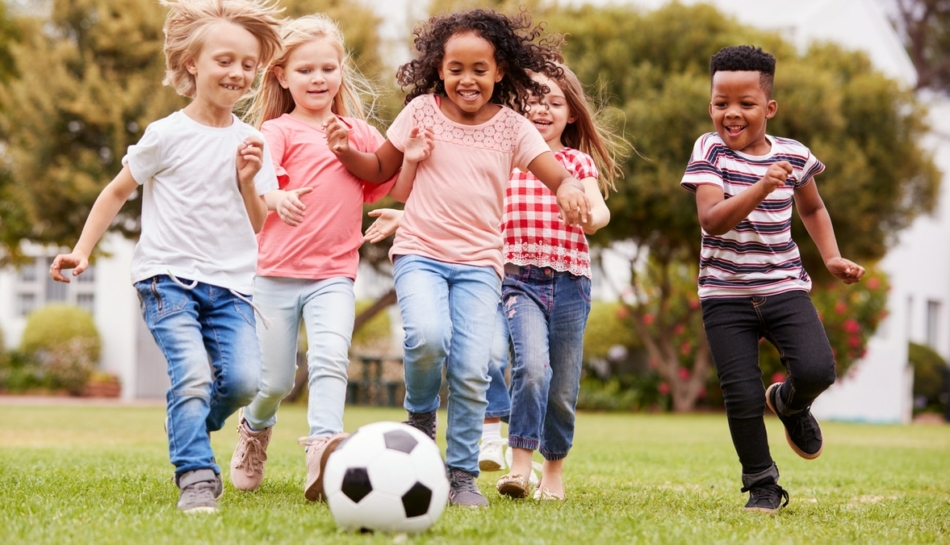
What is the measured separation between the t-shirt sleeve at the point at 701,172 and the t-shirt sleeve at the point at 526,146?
2.01 ft

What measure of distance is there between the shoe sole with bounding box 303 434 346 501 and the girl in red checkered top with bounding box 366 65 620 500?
936 millimetres

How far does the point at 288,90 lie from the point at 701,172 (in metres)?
1.98

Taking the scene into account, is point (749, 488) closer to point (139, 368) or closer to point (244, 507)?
point (244, 507)

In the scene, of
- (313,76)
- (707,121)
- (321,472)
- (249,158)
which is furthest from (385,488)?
(707,121)

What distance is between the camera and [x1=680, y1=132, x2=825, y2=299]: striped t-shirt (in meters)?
4.79

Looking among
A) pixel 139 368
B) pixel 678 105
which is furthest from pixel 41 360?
pixel 678 105

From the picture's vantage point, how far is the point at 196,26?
174 inches

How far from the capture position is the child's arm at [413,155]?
4.64 metres

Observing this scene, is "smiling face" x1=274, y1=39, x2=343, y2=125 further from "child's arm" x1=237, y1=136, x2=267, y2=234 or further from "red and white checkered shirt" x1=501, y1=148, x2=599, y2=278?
"red and white checkered shirt" x1=501, y1=148, x2=599, y2=278

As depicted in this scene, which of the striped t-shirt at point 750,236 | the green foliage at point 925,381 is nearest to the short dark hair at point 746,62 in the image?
the striped t-shirt at point 750,236

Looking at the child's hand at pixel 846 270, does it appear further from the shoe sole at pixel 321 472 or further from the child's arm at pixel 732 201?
the shoe sole at pixel 321 472

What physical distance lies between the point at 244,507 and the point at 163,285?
0.89 meters

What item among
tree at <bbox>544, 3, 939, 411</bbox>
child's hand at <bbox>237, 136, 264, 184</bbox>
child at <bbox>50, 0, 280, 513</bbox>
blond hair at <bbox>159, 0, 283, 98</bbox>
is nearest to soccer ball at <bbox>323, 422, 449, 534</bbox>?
child at <bbox>50, 0, 280, 513</bbox>

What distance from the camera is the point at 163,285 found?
Answer: 4199 millimetres
